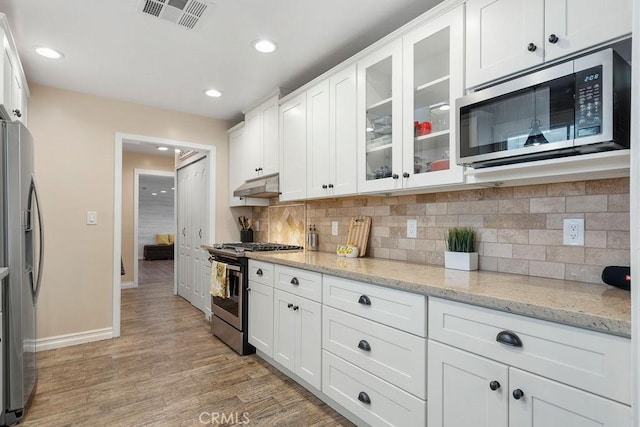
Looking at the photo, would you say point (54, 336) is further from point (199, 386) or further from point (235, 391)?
point (235, 391)

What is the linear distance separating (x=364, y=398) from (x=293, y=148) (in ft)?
6.64

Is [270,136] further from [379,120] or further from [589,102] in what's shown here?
[589,102]

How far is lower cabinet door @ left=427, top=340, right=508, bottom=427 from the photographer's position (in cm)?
124

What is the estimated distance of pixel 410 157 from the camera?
1.98 meters

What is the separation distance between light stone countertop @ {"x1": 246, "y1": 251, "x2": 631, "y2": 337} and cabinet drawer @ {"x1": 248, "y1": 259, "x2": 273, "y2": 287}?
658 millimetres

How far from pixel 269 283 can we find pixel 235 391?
0.75m

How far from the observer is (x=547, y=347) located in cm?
112

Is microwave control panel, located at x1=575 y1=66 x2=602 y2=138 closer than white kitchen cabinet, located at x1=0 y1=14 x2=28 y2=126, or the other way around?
microwave control panel, located at x1=575 y1=66 x2=602 y2=138

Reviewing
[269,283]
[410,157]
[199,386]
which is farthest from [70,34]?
[199,386]

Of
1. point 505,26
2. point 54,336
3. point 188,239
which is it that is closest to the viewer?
point 505,26

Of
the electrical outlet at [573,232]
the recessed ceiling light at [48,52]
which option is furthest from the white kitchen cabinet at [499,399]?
the recessed ceiling light at [48,52]

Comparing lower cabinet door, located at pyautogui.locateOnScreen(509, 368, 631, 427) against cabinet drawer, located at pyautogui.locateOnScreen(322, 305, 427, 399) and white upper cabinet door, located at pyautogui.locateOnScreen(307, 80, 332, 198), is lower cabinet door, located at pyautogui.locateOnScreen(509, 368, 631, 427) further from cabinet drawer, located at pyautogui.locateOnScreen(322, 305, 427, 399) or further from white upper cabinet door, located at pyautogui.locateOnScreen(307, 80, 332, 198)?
white upper cabinet door, located at pyautogui.locateOnScreen(307, 80, 332, 198)

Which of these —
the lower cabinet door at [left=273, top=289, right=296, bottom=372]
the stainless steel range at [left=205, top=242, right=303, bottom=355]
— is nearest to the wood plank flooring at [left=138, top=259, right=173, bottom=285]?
the stainless steel range at [left=205, top=242, right=303, bottom=355]

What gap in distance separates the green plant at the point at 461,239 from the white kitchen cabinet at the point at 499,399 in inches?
26.4
